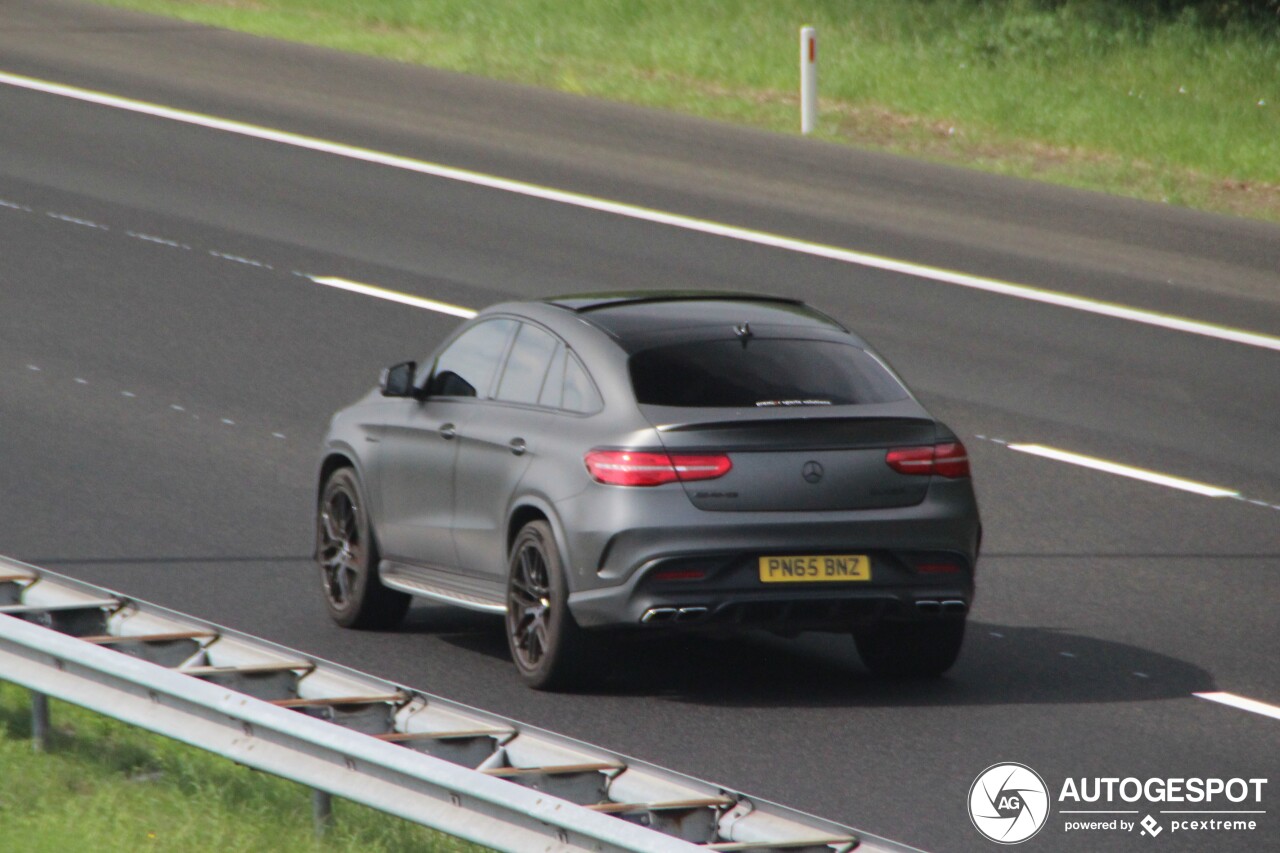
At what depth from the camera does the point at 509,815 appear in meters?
6.28

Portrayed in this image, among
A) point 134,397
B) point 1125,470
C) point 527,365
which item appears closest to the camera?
point 527,365

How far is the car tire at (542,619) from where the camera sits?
936 cm

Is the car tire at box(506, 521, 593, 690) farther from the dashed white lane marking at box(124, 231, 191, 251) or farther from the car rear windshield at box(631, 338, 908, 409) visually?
the dashed white lane marking at box(124, 231, 191, 251)

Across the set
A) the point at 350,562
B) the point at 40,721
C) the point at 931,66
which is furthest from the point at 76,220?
the point at 40,721

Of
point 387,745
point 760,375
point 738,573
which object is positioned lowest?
point 738,573

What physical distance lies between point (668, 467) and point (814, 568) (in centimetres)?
71

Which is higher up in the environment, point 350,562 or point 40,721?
point 40,721

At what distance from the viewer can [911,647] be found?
988 cm

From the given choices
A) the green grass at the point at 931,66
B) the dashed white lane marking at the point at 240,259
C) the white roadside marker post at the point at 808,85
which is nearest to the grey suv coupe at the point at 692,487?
the dashed white lane marking at the point at 240,259

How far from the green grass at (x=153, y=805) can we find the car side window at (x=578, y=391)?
7.43 feet

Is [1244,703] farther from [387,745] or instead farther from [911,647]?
[387,745]

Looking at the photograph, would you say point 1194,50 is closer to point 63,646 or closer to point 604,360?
point 604,360

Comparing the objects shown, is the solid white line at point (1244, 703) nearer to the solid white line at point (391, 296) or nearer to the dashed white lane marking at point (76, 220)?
the solid white line at point (391, 296)

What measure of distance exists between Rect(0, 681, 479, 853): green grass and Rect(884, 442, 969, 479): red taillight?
9.49ft
